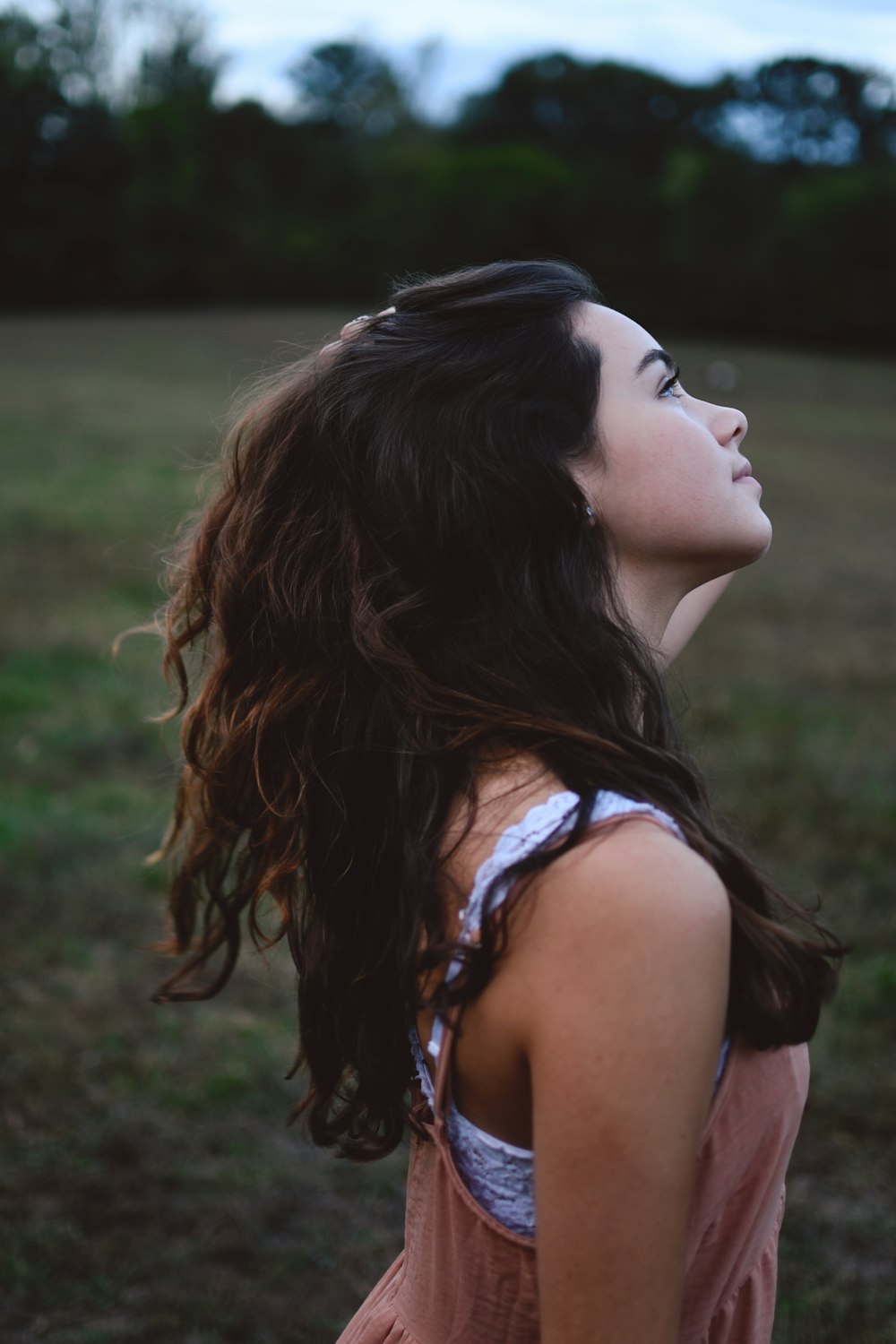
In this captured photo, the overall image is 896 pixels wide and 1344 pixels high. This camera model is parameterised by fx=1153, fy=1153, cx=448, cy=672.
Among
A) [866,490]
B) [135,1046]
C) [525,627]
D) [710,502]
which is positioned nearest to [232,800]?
[525,627]

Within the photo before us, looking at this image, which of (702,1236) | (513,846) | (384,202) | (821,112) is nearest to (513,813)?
(513,846)

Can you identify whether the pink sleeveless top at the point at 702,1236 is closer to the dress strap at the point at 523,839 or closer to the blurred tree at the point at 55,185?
the dress strap at the point at 523,839

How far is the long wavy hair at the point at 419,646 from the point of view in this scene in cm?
132

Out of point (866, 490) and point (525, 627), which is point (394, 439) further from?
point (866, 490)

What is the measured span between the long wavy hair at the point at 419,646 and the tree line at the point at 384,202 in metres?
32.7

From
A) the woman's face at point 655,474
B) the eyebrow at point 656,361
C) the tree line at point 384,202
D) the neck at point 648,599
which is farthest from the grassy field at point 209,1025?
the tree line at point 384,202

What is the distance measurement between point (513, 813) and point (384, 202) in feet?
146

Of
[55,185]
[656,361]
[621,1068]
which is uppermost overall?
[55,185]

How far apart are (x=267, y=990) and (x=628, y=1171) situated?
9.82 ft

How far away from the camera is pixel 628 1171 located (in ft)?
3.52

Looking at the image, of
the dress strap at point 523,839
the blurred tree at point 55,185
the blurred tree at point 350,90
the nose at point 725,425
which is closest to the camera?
the dress strap at point 523,839

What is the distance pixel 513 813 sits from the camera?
Result: 1.25m

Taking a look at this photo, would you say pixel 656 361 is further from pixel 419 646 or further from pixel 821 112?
pixel 821 112

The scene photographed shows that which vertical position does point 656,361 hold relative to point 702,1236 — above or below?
above
